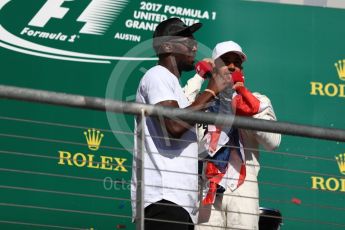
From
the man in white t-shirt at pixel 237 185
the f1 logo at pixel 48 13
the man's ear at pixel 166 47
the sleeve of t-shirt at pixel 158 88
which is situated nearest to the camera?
the sleeve of t-shirt at pixel 158 88

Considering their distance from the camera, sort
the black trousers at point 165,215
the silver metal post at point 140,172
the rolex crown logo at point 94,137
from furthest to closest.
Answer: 1. the rolex crown logo at point 94,137
2. the black trousers at point 165,215
3. the silver metal post at point 140,172

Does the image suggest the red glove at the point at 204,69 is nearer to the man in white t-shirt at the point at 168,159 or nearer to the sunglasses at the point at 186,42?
the sunglasses at the point at 186,42

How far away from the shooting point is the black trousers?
5.84 meters

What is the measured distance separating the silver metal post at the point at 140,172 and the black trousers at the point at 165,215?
18 centimetres

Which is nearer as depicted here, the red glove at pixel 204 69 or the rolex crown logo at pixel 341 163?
the red glove at pixel 204 69

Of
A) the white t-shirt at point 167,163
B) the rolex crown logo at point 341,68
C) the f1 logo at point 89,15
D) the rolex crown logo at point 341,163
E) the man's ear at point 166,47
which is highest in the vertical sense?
the f1 logo at point 89,15

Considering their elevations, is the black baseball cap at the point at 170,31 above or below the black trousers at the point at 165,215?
above

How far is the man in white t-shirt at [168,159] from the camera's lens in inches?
231

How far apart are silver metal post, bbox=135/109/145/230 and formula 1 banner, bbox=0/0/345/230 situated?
2.41 m

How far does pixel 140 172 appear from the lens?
5664mm

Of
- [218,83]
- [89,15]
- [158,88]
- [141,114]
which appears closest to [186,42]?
[218,83]

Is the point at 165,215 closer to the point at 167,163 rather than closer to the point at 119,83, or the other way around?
the point at 167,163

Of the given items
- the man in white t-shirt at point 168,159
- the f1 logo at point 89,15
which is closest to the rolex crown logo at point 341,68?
the f1 logo at point 89,15

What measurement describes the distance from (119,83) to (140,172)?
2993 mm
